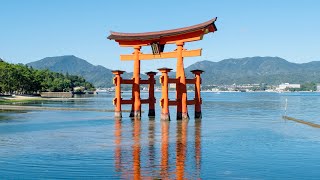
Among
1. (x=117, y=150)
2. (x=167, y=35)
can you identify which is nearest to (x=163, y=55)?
(x=167, y=35)

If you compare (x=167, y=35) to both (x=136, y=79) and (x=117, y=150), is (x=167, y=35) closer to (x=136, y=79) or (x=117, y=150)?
(x=136, y=79)

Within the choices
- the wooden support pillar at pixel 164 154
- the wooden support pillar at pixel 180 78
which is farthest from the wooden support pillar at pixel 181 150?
the wooden support pillar at pixel 180 78

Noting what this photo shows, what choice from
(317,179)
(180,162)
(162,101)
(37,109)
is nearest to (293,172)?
(317,179)

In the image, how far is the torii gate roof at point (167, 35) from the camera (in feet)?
124

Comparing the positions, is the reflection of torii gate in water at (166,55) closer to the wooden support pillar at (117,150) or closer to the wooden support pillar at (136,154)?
the wooden support pillar at (136,154)

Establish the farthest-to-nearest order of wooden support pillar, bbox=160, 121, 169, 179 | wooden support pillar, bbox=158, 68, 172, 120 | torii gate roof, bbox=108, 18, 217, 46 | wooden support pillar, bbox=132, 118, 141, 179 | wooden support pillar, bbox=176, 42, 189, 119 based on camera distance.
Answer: wooden support pillar, bbox=176, 42, 189, 119 < wooden support pillar, bbox=158, 68, 172, 120 < torii gate roof, bbox=108, 18, 217, 46 < wooden support pillar, bbox=132, 118, 141, 179 < wooden support pillar, bbox=160, 121, 169, 179

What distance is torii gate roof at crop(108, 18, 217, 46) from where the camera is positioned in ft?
124

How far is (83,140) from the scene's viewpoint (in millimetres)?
26469

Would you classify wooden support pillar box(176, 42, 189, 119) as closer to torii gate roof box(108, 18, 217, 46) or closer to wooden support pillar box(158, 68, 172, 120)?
torii gate roof box(108, 18, 217, 46)

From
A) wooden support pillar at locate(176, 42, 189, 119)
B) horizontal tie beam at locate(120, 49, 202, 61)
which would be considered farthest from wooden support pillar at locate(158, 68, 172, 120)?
horizontal tie beam at locate(120, 49, 202, 61)

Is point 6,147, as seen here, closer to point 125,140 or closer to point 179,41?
point 125,140

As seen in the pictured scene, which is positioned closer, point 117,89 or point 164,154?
point 164,154

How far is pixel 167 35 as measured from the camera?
132 ft

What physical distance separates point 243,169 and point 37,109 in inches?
2088
